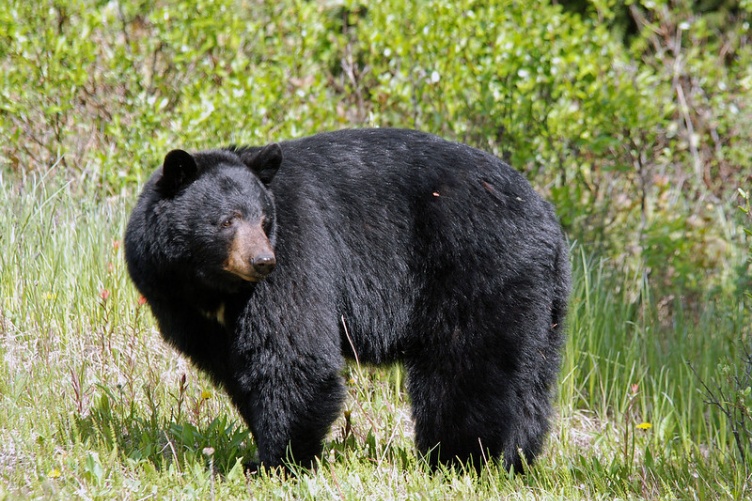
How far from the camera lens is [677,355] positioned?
20.0 feet

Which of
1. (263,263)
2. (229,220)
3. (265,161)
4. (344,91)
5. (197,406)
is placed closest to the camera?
(263,263)

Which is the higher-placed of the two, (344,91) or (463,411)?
(344,91)

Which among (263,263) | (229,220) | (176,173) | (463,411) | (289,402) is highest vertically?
(176,173)

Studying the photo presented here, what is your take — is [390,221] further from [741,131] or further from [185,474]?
[741,131]

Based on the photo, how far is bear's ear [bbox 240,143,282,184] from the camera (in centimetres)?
388

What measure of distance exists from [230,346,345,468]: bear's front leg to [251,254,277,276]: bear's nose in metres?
0.42

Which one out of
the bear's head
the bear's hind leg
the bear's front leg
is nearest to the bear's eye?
the bear's head

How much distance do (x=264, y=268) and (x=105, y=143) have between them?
13.4 feet

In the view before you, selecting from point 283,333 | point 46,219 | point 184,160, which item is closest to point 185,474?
point 283,333

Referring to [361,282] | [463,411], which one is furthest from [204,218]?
[463,411]

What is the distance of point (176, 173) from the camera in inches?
150

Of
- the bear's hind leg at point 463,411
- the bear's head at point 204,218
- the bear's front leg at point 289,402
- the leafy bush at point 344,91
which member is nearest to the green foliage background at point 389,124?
the leafy bush at point 344,91

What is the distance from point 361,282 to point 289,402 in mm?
698

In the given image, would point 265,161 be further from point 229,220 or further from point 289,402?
point 289,402
